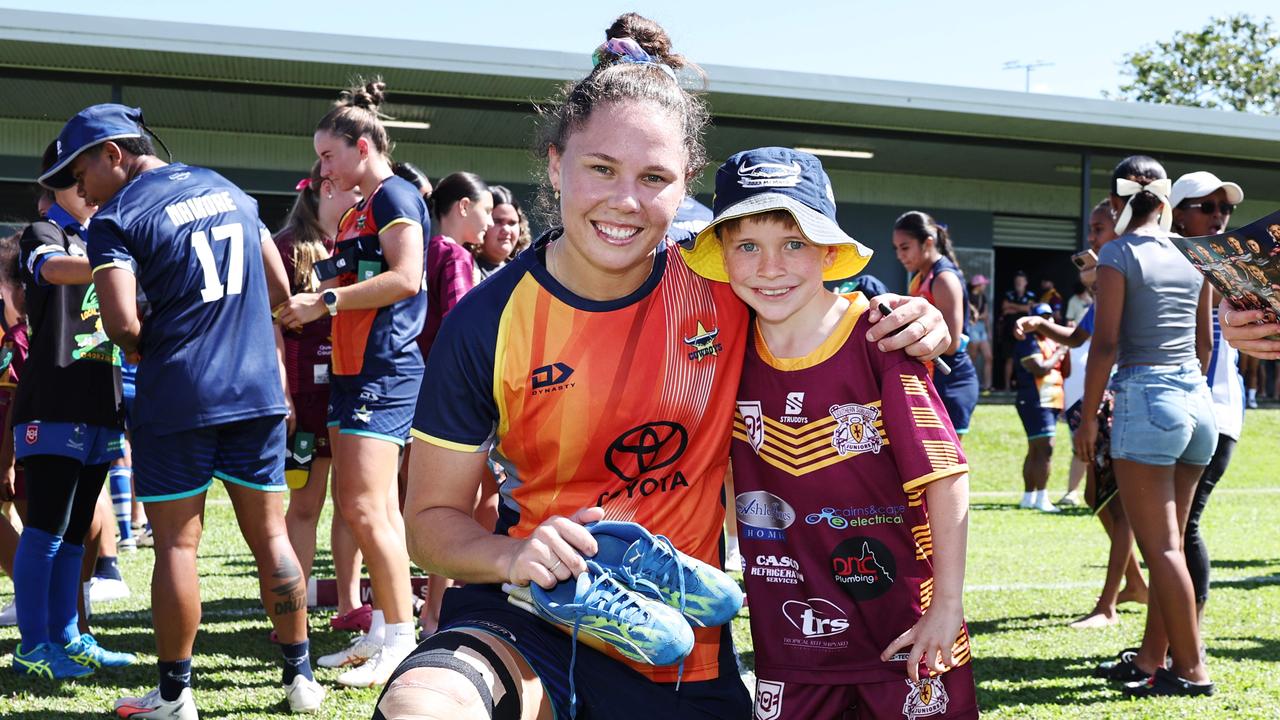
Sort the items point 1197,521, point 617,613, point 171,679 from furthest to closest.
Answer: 1. point 1197,521
2. point 171,679
3. point 617,613

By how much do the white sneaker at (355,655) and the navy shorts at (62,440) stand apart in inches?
53.0

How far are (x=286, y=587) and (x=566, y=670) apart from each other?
6.99 feet

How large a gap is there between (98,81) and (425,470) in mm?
14325

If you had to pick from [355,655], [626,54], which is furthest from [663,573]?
[355,655]

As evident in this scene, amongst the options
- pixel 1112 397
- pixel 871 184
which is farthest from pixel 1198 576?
pixel 871 184

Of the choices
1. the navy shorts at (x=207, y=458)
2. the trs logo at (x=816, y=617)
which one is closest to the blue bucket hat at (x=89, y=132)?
the navy shorts at (x=207, y=458)

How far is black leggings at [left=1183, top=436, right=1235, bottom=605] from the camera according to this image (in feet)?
16.5

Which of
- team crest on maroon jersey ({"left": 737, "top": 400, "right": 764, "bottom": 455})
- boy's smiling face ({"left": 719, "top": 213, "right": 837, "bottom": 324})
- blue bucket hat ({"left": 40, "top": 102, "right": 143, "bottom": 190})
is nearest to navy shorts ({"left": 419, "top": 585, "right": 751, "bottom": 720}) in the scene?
team crest on maroon jersey ({"left": 737, "top": 400, "right": 764, "bottom": 455})

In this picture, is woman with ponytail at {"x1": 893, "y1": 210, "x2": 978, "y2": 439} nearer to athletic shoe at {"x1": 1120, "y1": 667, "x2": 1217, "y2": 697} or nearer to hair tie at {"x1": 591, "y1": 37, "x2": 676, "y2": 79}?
athletic shoe at {"x1": 1120, "y1": 667, "x2": 1217, "y2": 697}

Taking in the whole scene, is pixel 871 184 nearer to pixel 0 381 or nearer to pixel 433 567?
pixel 0 381

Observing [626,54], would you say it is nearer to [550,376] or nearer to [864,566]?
[550,376]

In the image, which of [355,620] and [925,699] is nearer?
[925,699]

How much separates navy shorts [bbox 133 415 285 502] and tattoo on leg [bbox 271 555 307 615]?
0.29 m

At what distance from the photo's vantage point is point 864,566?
2.58 metres
